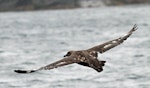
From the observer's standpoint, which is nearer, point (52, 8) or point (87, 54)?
point (87, 54)

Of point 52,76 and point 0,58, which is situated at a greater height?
point 0,58

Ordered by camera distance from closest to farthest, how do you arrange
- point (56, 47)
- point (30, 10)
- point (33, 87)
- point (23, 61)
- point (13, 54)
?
1. point (33, 87)
2. point (23, 61)
3. point (13, 54)
4. point (56, 47)
5. point (30, 10)

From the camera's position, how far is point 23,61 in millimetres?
35594

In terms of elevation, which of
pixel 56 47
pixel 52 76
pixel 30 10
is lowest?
pixel 52 76

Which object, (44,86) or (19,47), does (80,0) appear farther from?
(44,86)

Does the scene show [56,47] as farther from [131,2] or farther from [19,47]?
[131,2]

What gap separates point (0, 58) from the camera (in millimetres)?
38188

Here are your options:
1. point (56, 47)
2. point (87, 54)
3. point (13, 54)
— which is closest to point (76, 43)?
point (56, 47)

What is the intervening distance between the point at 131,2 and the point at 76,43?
136550mm

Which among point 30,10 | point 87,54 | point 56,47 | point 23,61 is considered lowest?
point 87,54

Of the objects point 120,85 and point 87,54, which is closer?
point 87,54

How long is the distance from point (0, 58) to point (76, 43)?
13.1m

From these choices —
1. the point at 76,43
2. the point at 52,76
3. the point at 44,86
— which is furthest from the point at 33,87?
the point at 76,43

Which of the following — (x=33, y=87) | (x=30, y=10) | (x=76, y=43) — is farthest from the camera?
(x=30, y=10)
